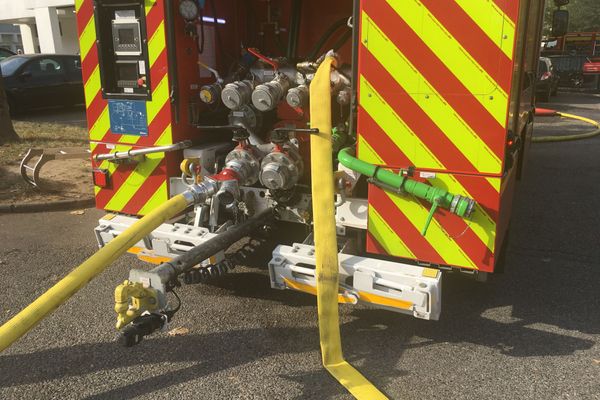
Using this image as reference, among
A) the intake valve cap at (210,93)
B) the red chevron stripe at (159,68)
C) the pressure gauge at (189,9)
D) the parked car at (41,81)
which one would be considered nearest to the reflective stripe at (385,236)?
the intake valve cap at (210,93)

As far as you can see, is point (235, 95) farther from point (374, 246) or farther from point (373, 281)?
point (373, 281)

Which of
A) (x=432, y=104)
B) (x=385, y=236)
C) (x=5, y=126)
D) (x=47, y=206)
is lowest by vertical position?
(x=47, y=206)

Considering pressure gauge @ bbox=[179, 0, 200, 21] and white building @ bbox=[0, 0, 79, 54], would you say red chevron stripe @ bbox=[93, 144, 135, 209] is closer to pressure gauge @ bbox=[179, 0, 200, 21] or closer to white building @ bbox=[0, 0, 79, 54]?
pressure gauge @ bbox=[179, 0, 200, 21]

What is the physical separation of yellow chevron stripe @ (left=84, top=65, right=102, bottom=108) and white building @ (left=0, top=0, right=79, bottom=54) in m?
24.5

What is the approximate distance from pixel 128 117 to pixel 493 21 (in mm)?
2543

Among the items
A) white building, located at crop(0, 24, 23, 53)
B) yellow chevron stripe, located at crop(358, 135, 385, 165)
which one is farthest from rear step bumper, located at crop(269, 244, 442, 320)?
white building, located at crop(0, 24, 23, 53)

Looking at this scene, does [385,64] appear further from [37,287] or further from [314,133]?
[37,287]

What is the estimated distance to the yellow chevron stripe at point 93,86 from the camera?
4016 millimetres

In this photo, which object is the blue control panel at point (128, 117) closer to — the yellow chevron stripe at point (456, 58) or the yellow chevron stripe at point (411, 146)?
the yellow chevron stripe at point (411, 146)

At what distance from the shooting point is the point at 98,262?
2.75 m

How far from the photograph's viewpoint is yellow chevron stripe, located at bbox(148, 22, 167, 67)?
3.74m

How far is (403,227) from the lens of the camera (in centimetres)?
323

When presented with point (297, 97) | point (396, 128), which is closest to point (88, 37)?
point (297, 97)

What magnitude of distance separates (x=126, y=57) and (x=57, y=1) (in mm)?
25907
